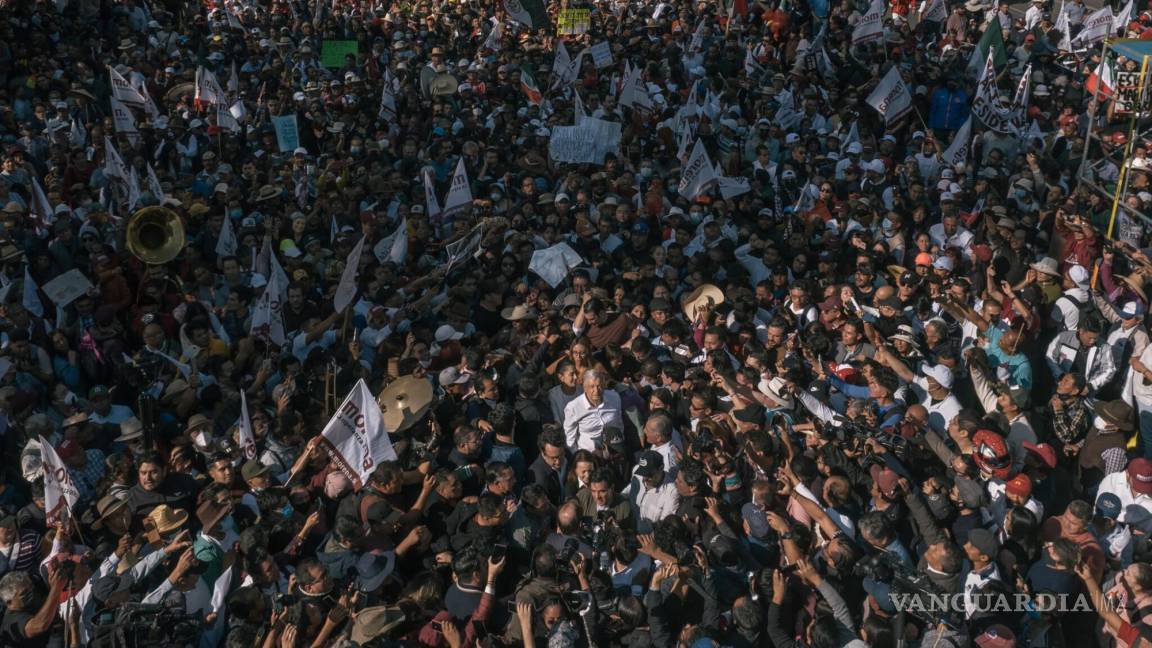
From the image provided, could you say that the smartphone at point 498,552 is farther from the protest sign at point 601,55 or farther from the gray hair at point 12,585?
the protest sign at point 601,55

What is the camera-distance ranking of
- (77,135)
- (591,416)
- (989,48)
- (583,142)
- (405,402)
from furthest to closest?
(989,48) < (77,135) < (583,142) < (405,402) < (591,416)

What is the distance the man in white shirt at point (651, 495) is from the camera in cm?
630

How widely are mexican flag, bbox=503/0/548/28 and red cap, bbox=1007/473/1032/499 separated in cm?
1474

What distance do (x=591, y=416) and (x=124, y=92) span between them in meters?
10.7

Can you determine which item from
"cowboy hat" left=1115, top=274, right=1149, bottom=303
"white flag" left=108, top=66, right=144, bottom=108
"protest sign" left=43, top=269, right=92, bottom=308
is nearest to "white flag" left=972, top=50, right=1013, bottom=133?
"cowboy hat" left=1115, top=274, right=1149, bottom=303

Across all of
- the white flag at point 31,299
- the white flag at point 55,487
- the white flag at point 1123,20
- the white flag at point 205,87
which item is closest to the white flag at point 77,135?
the white flag at point 205,87

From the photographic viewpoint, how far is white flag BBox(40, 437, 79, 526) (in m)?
6.32

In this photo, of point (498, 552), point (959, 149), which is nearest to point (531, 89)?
point (959, 149)

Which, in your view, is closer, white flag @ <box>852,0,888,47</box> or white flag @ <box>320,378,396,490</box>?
white flag @ <box>320,378,396,490</box>

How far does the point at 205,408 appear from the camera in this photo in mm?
8344

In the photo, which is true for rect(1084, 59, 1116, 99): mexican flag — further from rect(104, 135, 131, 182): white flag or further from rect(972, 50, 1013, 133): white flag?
rect(104, 135, 131, 182): white flag

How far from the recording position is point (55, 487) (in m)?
6.34

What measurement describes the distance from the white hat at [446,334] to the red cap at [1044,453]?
4750mm

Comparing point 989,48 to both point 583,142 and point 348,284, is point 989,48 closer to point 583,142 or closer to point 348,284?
point 583,142
